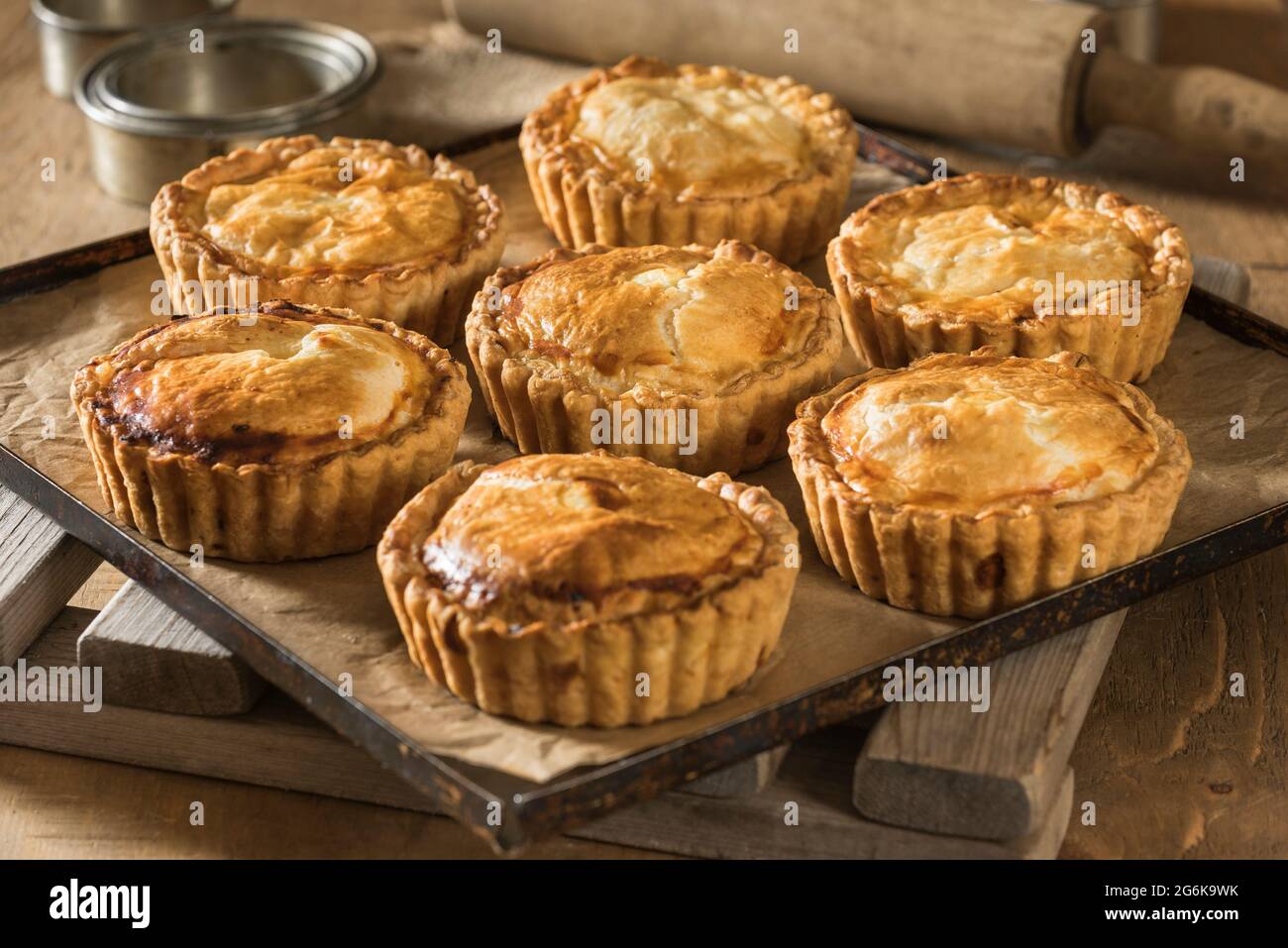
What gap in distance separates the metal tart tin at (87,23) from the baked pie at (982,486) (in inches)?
175

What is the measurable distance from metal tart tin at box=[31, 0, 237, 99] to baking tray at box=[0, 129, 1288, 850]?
140 inches

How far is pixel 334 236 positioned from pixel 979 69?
3.17 metres

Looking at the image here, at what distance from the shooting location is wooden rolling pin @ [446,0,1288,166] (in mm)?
7488

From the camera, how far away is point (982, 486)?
4.52 meters

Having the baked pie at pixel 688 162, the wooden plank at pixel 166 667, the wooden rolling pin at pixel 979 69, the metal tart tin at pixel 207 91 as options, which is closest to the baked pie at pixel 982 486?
the baked pie at pixel 688 162

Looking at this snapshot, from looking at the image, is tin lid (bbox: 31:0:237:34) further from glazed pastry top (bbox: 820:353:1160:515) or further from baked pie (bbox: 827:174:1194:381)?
glazed pastry top (bbox: 820:353:1160:515)

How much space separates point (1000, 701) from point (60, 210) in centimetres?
492

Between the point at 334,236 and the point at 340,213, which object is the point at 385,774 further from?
the point at 340,213

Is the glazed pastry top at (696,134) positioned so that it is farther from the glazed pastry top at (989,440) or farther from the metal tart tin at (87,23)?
the metal tart tin at (87,23)

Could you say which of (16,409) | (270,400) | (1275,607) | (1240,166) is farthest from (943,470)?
(1240,166)

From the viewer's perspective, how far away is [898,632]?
450 cm

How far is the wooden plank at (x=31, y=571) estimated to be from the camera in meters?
4.81

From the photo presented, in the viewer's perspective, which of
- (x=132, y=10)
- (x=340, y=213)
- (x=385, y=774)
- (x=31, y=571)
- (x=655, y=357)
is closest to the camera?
(x=385, y=774)

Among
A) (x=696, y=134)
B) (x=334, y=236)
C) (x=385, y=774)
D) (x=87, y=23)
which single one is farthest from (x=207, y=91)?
(x=385, y=774)
